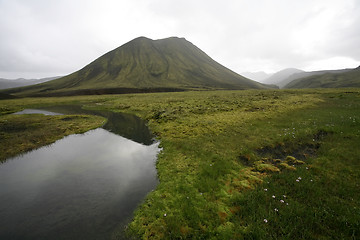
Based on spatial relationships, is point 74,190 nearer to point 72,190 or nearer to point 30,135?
point 72,190

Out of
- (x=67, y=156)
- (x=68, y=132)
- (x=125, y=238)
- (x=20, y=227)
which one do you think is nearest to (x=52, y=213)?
(x=20, y=227)

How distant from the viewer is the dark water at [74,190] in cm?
920

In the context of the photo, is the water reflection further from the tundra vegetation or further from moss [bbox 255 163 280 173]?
moss [bbox 255 163 280 173]

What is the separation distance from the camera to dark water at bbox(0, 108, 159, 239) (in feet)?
30.2

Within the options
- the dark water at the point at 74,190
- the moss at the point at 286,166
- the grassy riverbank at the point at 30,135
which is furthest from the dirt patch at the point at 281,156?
the grassy riverbank at the point at 30,135

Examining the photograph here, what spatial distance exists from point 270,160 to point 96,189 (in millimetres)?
15853

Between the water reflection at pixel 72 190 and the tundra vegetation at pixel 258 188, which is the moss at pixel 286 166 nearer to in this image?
the tundra vegetation at pixel 258 188

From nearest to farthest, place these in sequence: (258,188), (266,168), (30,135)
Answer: (258,188)
(266,168)
(30,135)

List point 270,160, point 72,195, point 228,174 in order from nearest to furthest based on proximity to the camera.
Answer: point 72,195 < point 228,174 < point 270,160

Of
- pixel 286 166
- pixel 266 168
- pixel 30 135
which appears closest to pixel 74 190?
pixel 266 168

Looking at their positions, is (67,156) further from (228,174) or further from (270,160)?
(270,160)

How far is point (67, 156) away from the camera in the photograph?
1888 cm

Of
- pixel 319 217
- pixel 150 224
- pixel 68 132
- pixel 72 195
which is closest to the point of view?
pixel 319 217

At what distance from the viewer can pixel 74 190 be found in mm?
12492
